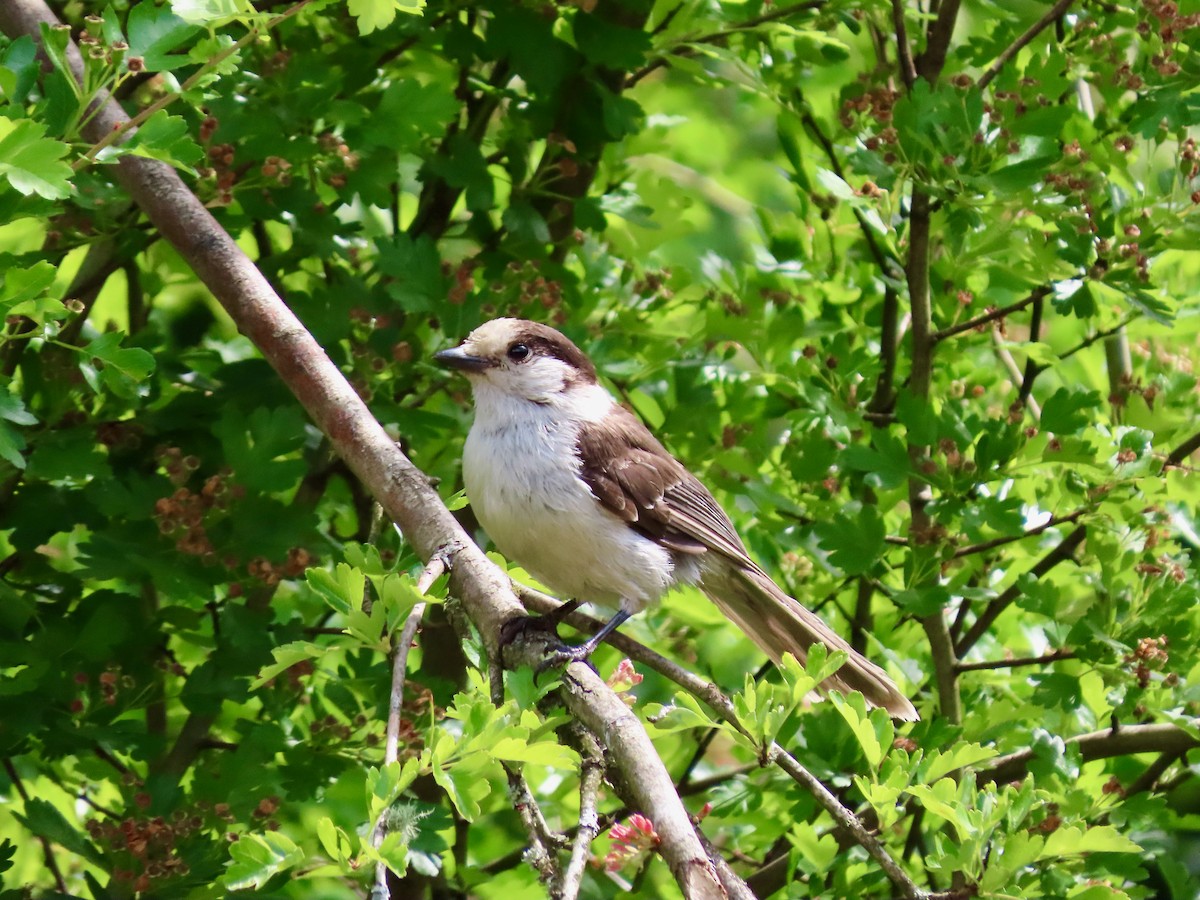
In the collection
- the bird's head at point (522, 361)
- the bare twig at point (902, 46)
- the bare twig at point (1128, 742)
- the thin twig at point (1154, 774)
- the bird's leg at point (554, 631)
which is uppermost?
the bare twig at point (902, 46)

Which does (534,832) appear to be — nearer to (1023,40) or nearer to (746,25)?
(746,25)

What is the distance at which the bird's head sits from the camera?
3102 mm

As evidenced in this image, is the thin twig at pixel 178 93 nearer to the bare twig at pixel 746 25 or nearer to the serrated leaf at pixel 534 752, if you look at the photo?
the serrated leaf at pixel 534 752

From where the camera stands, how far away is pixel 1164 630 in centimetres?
283

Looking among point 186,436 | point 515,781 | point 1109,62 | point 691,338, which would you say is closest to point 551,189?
point 691,338

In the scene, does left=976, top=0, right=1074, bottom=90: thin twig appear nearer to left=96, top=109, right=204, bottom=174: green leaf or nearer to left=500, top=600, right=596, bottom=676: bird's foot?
left=500, top=600, right=596, bottom=676: bird's foot

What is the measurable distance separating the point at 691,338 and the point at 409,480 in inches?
46.1

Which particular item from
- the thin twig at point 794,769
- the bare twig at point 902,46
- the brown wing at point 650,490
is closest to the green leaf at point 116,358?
the thin twig at point 794,769

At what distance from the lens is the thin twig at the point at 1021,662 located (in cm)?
296

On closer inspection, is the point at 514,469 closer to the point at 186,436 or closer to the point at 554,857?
the point at 186,436

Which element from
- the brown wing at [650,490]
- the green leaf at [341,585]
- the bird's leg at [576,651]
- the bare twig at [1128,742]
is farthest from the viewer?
the brown wing at [650,490]

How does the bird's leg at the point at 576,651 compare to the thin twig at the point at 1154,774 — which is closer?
the bird's leg at the point at 576,651

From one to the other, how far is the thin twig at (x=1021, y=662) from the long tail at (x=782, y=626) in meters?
0.27

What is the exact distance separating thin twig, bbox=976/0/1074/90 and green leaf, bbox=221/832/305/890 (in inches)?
90.0
